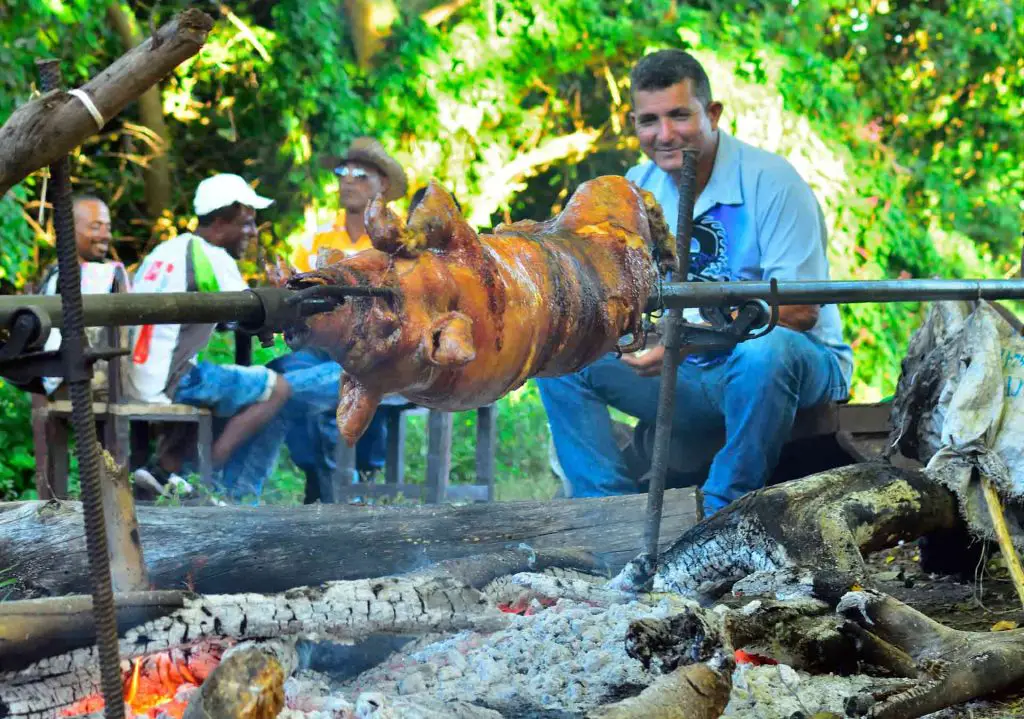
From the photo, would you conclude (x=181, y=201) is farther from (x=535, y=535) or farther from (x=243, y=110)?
(x=535, y=535)

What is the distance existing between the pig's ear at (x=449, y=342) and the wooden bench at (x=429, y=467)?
4193mm

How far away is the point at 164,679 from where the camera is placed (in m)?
2.34

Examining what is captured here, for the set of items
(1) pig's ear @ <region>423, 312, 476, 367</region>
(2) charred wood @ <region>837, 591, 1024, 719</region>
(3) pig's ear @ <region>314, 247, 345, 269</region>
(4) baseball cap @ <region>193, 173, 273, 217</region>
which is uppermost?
(4) baseball cap @ <region>193, 173, 273, 217</region>

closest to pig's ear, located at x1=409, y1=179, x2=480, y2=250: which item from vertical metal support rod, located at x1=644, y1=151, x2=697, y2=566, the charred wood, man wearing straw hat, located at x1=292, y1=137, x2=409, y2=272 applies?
vertical metal support rod, located at x1=644, y1=151, x2=697, y2=566

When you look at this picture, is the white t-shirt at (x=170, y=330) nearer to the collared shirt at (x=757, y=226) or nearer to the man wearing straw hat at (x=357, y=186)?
the man wearing straw hat at (x=357, y=186)

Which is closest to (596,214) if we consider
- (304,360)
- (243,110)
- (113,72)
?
(113,72)

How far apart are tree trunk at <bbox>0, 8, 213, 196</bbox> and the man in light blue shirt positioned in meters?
3.07

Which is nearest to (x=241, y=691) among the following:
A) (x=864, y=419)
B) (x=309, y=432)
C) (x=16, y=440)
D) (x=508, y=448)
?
(x=864, y=419)

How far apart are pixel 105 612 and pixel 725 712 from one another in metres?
1.28

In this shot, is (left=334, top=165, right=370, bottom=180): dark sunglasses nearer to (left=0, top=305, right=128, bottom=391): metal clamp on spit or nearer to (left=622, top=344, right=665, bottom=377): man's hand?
(left=622, top=344, right=665, bottom=377): man's hand

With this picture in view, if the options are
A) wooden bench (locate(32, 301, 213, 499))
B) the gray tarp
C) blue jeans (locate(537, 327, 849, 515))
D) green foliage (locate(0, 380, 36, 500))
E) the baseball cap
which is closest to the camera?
the gray tarp

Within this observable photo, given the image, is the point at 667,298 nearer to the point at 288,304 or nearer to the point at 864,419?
the point at 288,304

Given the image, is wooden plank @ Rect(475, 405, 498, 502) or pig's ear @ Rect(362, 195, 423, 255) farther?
wooden plank @ Rect(475, 405, 498, 502)

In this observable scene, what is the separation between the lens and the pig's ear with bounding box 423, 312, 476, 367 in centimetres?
197
